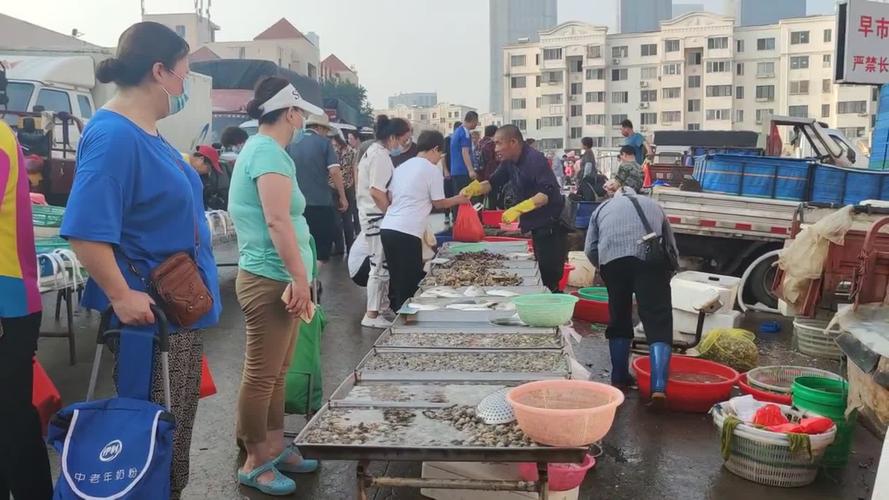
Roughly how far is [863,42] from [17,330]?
15064mm

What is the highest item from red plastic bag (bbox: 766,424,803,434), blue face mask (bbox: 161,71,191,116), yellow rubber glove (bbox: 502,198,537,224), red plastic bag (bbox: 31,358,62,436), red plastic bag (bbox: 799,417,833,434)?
blue face mask (bbox: 161,71,191,116)

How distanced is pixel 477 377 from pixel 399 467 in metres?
0.87

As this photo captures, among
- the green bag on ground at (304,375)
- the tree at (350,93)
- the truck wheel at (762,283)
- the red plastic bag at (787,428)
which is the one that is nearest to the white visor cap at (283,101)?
the green bag on ground at (304,375)

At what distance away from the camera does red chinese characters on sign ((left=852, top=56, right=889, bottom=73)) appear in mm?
13891

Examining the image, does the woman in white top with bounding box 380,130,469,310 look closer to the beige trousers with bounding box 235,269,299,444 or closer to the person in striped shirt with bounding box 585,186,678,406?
the person in striped shirt with bounding box 585,186,678,406

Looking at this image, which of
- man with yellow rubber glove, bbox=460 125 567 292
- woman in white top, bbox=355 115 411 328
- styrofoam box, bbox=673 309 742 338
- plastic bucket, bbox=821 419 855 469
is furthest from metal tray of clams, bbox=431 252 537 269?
plastic bucket, bbox=821 419 855 469

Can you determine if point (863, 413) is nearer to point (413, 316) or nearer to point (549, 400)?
point (549, 400)

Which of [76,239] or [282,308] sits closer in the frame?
[76,239]

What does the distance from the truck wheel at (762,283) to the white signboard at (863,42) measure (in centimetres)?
714

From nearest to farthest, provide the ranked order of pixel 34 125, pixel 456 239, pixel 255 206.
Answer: pixel 255 206 < pixel 456 239 < pixel 34 125

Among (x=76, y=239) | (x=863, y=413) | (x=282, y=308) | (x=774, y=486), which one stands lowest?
(x=774, y=486)

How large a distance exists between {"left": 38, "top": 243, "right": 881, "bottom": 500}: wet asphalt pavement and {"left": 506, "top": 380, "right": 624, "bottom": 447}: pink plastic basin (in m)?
1.16

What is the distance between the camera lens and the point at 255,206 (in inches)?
142

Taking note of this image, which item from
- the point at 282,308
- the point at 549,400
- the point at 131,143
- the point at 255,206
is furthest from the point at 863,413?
the point at 131,143
